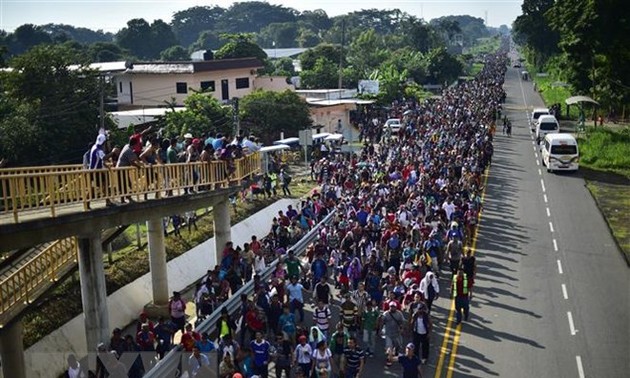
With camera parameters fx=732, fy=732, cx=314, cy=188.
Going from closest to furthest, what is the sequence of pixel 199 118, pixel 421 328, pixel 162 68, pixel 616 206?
pixel 421 328, pixel 616 206, pixel 199 118, pixel 162 68

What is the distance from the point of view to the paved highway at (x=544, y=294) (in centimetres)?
1570

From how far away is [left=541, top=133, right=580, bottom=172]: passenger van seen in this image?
3672 centimetres

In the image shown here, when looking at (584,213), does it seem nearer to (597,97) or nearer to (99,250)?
(99,250)

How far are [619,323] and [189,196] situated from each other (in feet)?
36.1

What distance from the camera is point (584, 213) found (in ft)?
96.1

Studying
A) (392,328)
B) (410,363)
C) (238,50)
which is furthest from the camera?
(238,50)

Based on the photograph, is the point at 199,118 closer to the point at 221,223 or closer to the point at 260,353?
the point at 221,223

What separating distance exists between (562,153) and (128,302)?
81.5 ft

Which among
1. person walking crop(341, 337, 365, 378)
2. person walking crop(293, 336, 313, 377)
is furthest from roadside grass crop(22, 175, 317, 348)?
person walking crop(341, 337, 365, 378)

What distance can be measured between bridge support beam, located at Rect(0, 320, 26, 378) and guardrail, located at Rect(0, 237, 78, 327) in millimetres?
450

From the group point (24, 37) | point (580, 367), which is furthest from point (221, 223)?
point (24, 37)

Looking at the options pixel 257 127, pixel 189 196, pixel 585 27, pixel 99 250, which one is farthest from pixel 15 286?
pixel 585 27

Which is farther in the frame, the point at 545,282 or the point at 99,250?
the point at 545,282

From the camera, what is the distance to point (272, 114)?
47.9 m
